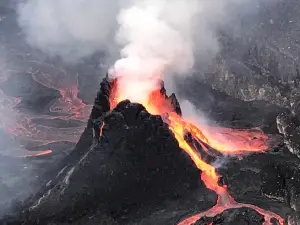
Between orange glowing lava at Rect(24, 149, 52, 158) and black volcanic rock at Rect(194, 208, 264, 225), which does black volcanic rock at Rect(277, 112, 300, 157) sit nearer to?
black volcanic rock at Rect(194, 208, 264, 225)

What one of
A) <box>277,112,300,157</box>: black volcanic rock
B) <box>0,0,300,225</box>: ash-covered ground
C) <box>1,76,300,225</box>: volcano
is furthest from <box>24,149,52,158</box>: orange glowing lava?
<box>277,112,300,157</box>: black volcanic rock

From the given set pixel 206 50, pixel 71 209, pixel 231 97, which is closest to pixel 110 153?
pixel 71 209

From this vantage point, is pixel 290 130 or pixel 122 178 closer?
pixel 122 178

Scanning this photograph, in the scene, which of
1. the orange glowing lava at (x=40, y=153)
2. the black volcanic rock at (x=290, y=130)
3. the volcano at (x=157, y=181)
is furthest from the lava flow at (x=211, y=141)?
the orange glowing lava at (x=40, y=153)

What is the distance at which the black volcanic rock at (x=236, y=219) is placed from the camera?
1721 inches

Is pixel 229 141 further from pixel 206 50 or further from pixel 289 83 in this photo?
pixel 206 50

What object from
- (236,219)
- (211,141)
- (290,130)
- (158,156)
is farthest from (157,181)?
(290,130)

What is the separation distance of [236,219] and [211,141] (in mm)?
14216

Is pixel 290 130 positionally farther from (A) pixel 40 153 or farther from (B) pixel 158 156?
(A) pixel 40 153

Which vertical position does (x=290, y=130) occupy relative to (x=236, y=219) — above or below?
above

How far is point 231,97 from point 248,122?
10.4 m

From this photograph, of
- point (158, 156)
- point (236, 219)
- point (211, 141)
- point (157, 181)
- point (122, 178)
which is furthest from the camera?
point (211, 141)

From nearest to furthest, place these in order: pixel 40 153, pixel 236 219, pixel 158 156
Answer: pixel 236 219 → pixel 158 156 → pixel 40 153

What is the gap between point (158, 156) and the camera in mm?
49062
